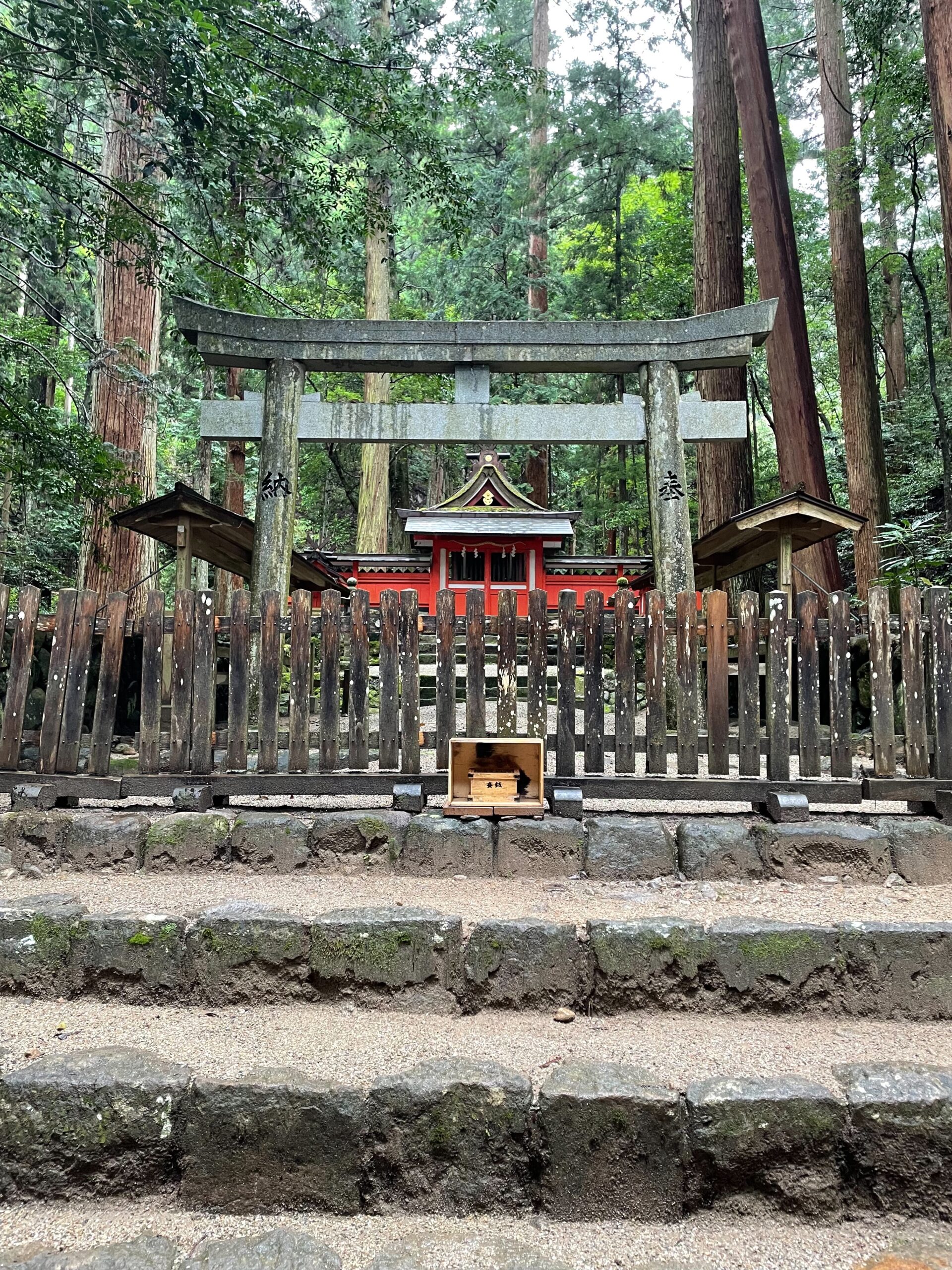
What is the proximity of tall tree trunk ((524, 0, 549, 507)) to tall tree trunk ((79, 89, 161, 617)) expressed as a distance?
39.1ft

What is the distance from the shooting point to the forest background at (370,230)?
6180 millimetres

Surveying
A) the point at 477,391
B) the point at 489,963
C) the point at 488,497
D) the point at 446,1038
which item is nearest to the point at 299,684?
the point at 489,963

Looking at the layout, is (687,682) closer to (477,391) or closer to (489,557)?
(477,391)

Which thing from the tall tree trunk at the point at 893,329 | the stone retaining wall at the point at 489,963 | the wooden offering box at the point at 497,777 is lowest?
the stone retaining wall at the point at 489,963

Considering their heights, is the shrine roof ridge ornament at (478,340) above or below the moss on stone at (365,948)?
above

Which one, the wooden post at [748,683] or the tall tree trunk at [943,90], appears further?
the tall tree trunk at [943,90]

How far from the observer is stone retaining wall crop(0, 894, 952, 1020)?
8.82ft

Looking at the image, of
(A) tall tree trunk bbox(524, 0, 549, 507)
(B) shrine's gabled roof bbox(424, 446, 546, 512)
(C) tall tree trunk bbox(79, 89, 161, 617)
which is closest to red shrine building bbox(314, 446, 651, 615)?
(B) shrine's gabled roof bbox(424, 446, 546, 512)

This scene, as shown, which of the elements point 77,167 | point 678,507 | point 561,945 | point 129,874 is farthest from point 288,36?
point 561,945

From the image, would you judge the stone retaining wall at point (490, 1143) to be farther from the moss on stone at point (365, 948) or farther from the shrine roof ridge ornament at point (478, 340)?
the shrine roof ridge ornament at point (478, 340)

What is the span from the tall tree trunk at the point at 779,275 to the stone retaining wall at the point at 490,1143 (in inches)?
308

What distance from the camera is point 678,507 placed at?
5.75 metres

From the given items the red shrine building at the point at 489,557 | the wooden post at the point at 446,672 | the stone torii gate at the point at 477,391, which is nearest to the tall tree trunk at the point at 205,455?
the red shrine building at the point at 489,557

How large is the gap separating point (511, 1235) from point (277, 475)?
517 cm
